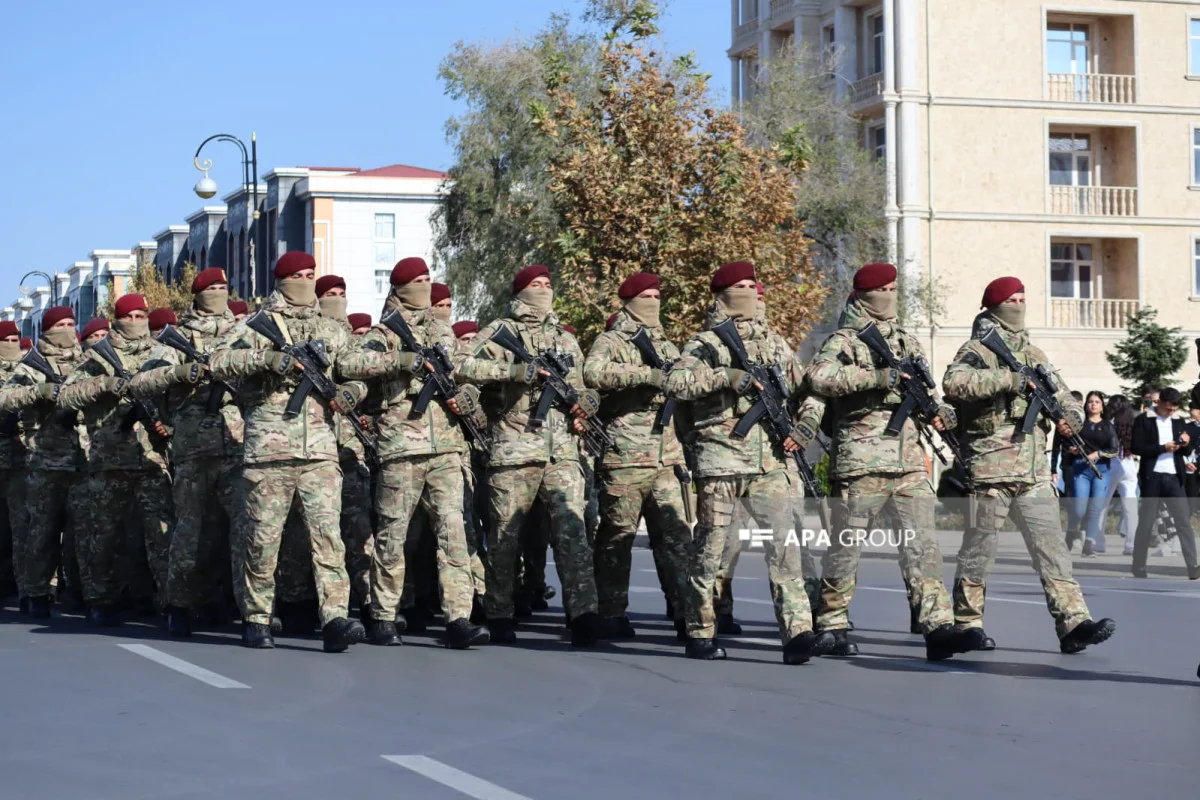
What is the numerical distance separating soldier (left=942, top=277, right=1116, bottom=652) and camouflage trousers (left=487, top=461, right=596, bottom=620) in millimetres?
2269

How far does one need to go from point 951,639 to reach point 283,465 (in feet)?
13.3

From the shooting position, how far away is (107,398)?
523 inches

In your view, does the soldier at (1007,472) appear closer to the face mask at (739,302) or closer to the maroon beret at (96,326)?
the face mask at (739,302)

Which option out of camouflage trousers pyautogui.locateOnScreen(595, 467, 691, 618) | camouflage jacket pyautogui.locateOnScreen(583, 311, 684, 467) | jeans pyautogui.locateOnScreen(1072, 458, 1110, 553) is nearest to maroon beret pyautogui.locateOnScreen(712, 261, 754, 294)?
camouflage jacket pyautogui.locateOnScreen(583, 311, 684, 467)

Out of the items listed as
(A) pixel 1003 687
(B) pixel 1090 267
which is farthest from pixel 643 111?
(B) pixel 1090 267

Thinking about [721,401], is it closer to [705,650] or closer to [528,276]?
[705,650]

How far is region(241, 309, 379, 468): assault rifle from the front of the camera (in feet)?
35.8

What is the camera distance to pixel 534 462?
11.3 metres

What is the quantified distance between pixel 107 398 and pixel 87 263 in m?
120

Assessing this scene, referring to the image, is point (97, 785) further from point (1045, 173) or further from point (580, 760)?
point (1045, 173)

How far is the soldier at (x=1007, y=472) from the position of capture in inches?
415

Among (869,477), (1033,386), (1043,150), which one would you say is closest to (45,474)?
(869,477)

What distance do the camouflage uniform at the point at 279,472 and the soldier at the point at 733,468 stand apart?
2.01 metres

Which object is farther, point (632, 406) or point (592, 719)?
point (632, 406)
